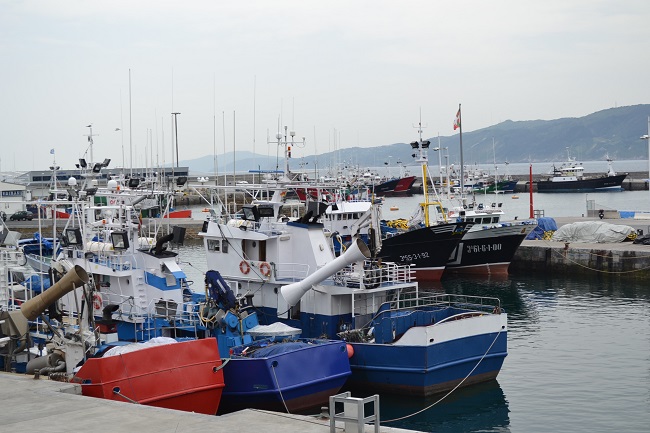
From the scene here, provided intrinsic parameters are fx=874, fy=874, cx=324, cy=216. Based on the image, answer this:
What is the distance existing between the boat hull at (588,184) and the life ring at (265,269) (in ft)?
359

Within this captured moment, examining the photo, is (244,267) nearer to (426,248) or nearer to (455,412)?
(455,412)

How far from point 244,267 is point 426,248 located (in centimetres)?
1961

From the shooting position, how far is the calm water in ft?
64.9

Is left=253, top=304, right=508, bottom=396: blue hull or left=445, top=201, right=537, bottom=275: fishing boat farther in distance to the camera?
left=445, top=201, right=537, bottom=275: fishing boat

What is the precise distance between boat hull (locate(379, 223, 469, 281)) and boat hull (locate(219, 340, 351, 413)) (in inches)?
885

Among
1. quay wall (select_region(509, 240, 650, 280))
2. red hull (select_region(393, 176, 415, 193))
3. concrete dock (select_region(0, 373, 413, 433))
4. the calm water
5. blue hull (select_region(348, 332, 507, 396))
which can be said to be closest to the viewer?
concrete dock (select_region(0, 373, 413, 433))

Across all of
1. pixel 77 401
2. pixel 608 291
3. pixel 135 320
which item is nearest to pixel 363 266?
pixel 135 320

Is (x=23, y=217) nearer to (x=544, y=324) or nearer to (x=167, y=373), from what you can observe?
(x=544, y=324)

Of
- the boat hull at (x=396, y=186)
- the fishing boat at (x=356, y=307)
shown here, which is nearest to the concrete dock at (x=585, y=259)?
the fishing boat at (x=356, y=307)

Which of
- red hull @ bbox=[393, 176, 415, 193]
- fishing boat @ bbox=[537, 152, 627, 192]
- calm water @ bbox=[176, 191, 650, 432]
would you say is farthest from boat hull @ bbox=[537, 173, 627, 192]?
calm water @ bbox=[176, 191, 650, 432]

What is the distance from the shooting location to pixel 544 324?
31078 mm

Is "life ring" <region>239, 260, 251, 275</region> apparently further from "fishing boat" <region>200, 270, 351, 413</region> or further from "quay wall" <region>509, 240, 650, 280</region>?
"quay wall" <region>509, 240, 650, 280</region>

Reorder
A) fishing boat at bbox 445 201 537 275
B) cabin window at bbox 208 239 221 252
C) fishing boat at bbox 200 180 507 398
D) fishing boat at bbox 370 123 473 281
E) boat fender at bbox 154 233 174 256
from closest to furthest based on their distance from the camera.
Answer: fishing boat at bbox 200 180 507 398 < boat fender at bbox 154 233 174 256 < cabin window at bbox 208 239 221 252 < fishing boat at bbox 370 123 473 281 < fishing boat at bbox 445 201 537 275

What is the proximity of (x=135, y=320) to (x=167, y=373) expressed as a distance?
3891mm
